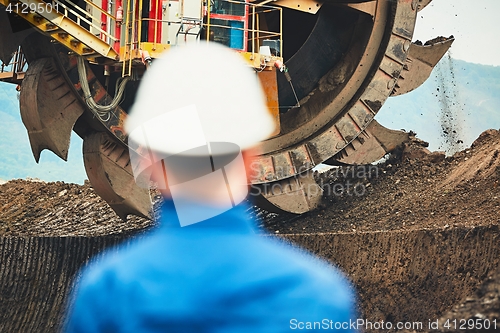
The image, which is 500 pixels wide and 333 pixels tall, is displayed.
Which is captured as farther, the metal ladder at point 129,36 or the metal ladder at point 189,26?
the metal ladder at point 189,26

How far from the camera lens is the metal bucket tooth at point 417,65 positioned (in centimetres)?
987

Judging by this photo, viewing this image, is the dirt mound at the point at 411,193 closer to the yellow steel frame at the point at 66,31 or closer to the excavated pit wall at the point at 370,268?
the excavated pit wall at the point at 370,268

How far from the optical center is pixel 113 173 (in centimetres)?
898

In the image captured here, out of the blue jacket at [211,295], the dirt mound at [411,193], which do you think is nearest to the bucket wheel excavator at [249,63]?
the dirt mound at [411,193]

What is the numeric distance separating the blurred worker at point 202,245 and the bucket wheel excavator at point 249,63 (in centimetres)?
20

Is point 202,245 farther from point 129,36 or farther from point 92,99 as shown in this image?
point 129,36

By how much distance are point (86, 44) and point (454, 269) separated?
12.6ft

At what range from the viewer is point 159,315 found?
5.93m

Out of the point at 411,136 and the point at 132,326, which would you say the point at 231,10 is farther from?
the point at 132,326

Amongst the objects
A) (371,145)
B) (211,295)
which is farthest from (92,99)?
(211,295)

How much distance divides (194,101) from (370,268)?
7.85 feet

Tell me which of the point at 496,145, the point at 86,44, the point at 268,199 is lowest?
the point at 268,199

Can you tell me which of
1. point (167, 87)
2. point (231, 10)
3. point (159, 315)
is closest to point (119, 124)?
point (167, 87)

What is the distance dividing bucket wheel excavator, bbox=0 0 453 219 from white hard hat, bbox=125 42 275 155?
110 mm
